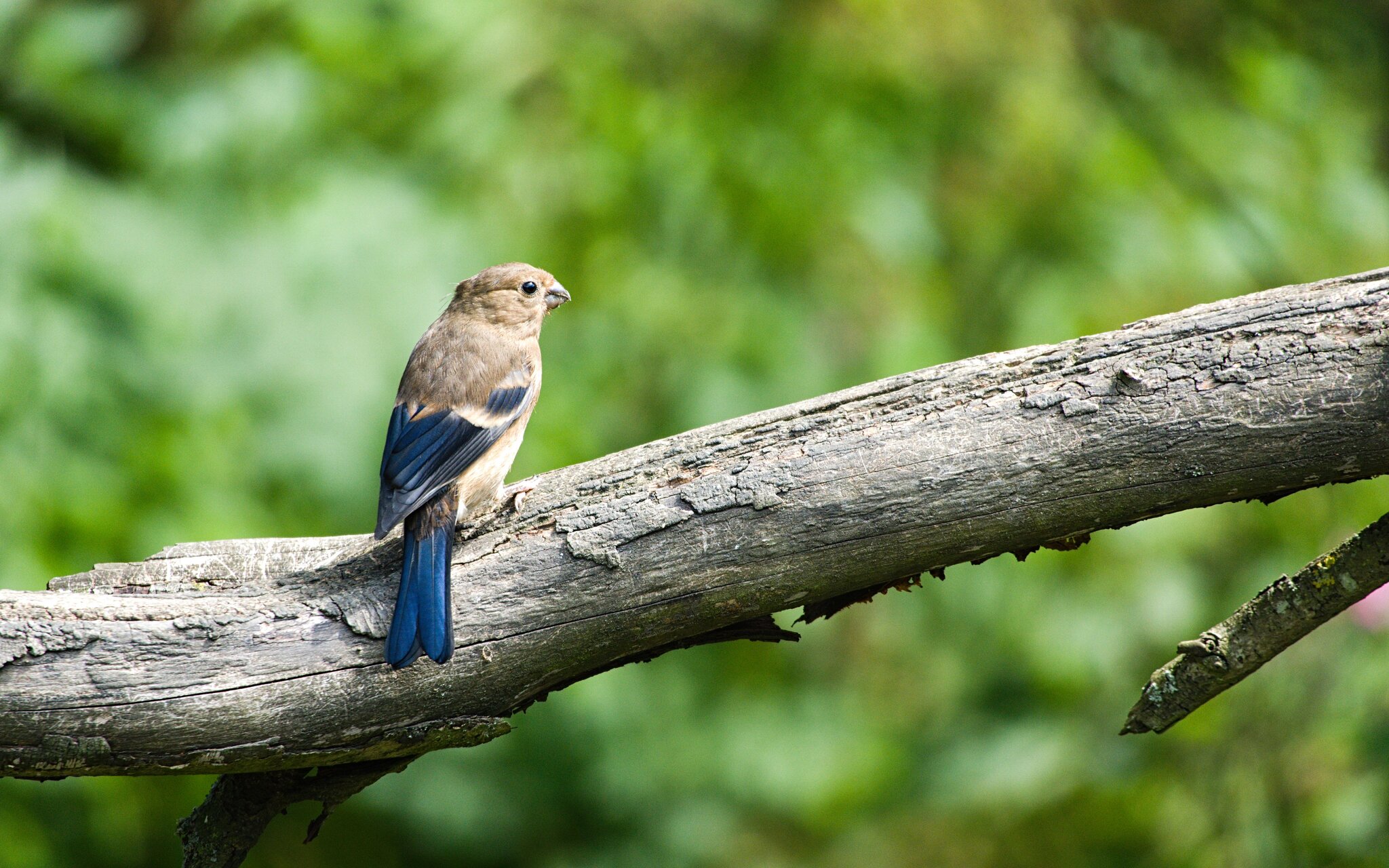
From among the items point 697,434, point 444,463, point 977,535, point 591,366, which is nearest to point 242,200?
point 591,366

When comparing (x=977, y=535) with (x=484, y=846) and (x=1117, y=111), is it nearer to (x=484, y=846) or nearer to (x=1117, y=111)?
(x=484, y=846)

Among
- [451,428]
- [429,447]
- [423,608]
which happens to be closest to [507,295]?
[451,428]

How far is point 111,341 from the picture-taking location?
4.05 metres

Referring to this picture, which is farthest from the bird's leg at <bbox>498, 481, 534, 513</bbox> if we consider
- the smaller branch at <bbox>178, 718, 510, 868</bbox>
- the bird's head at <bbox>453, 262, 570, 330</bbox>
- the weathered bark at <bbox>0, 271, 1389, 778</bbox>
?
the bird's head at <bbox>453, 262, 570, 330</bbox>

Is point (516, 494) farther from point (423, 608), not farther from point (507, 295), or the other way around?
point (507, 295)

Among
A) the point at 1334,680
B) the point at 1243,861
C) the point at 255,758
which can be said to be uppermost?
the point at 1334,680

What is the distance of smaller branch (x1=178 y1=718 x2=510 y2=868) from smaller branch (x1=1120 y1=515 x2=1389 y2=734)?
62.3 inches

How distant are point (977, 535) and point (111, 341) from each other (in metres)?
3.14

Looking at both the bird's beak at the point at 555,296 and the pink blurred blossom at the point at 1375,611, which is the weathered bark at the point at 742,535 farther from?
the pink blurred blossom at the point at 1375,611

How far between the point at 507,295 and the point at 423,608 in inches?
63.1

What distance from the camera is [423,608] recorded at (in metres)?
2.35

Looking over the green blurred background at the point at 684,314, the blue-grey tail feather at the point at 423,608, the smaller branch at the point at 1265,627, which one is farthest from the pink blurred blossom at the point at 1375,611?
the blue-grey tail feather at the point at 423,608

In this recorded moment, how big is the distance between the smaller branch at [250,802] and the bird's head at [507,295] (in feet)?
5.27

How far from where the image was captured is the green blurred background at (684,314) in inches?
159
